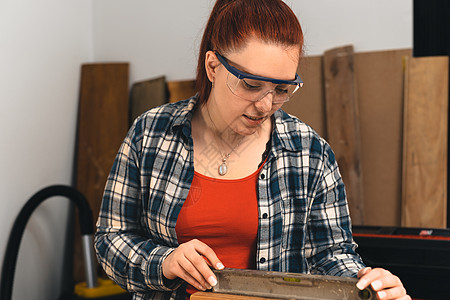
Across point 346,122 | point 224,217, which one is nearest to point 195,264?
point 224,217

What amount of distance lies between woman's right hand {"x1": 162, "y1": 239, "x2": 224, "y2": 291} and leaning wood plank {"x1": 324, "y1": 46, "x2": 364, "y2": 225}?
1610 mm

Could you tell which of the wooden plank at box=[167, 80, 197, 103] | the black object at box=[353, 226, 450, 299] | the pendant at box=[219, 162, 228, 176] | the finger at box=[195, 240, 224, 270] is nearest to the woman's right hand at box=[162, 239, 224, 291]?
the finger at box=[195, 240, 224, 270]

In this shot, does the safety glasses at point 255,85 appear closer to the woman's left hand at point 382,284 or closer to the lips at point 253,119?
the lips at point 253,119

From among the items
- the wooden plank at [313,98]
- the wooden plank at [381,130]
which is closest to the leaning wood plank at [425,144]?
the wooden plank at [381,130]

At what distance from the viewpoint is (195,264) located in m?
1.14

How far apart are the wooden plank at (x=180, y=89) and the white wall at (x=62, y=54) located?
3.0 inches

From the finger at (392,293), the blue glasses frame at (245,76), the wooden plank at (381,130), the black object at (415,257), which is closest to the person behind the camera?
the finger at (392,293)

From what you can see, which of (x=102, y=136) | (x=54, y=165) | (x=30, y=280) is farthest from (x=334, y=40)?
(x=30, y=280)

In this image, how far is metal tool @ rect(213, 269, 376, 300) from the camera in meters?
1.06

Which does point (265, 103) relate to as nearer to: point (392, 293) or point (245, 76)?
point (245, 76)

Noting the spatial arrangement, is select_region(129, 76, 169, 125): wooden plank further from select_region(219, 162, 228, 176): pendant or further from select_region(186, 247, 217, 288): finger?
select_region(186, 247, 217, 288): finger

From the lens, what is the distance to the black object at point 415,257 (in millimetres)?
1801

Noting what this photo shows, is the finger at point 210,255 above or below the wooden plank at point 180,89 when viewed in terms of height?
below

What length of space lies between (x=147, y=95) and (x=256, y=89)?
6.24 feet
